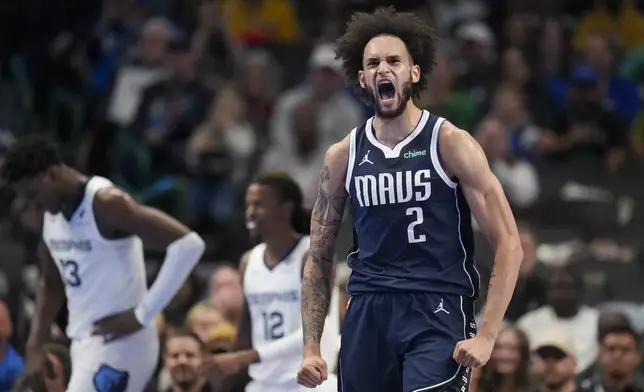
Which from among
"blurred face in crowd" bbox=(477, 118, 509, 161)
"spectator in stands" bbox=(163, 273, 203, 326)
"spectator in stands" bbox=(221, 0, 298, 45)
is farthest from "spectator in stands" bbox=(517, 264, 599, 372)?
"spectator in stands" bbox=(221, 0, 298, 45)

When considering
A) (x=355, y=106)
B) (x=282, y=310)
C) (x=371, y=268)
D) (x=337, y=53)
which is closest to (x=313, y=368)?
(x=371, y=268)

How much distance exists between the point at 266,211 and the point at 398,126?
212cm

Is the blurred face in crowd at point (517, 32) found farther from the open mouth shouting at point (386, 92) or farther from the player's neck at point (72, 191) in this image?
the open mouth shouting at point (386, 92)

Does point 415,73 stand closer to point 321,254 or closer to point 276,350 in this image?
point 321,254

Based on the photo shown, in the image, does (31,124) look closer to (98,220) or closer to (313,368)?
(98,220)

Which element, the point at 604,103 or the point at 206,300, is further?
the point at 604,103

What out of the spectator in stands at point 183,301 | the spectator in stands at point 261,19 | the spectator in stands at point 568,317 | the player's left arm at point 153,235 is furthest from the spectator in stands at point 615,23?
the player's left arm at point 153,235

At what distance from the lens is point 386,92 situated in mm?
6676

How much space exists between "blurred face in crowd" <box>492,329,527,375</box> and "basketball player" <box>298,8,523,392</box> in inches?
132

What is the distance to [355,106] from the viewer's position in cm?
1474

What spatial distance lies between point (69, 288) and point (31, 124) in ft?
23.0

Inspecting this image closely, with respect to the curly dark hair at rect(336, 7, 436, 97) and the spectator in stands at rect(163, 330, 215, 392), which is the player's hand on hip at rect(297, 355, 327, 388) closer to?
the curly dark hair at rect(336, 7, 436, 97)

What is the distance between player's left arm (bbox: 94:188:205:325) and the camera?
26.7 ft

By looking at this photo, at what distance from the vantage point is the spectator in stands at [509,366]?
9945mm
